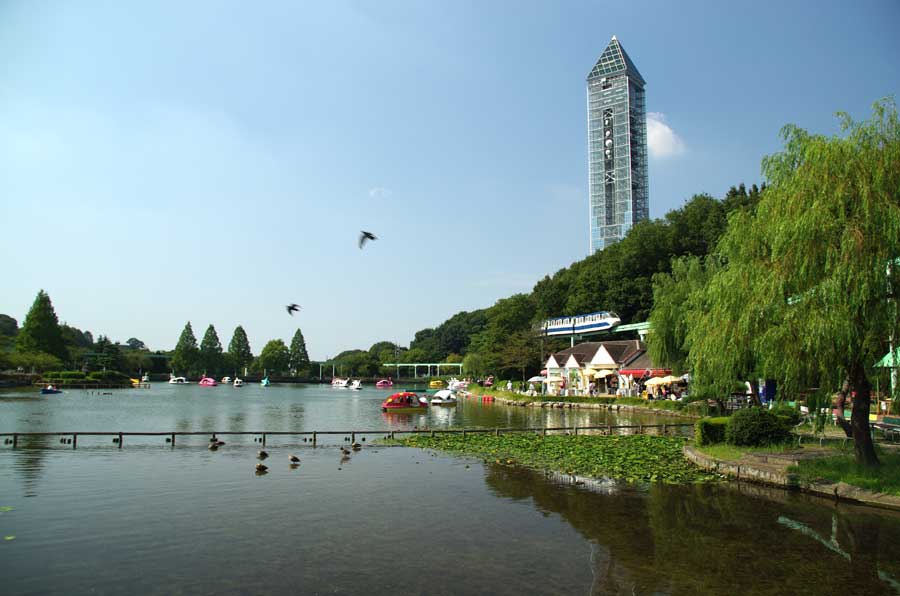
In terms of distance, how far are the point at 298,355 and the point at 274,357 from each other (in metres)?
7.72

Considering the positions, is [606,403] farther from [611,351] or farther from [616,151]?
[616,151]

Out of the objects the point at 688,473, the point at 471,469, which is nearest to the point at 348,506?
the point at 471,469

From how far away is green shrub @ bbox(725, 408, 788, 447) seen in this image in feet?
66.9

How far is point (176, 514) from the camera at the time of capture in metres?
14.4

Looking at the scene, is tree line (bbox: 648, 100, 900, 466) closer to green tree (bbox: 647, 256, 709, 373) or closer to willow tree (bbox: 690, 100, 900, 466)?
willow tree (bbox: 690, 100, 900, 466)

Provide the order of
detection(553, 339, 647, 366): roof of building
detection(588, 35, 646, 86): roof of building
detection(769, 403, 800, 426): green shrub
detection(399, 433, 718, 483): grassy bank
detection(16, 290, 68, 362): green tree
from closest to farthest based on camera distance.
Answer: detection(399, 433, 718, 483): grassy bank < detection(769, 403, 800, 426): green shrub < detection(553, 339, 647, 366): roof of building < detection(16, 290, 68, 362): green tree < detection(588, 35, 646, 86): roof of building

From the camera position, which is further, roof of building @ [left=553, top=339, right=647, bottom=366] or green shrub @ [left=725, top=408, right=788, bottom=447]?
roof of building @ [left=553, top=339, right=647, bottom=366]

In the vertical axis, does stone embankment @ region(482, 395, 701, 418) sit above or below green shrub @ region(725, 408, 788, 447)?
below

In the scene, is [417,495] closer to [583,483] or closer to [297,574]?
[583,483]

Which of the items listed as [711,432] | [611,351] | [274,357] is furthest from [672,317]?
[274,357]

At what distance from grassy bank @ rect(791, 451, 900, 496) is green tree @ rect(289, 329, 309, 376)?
14730cm

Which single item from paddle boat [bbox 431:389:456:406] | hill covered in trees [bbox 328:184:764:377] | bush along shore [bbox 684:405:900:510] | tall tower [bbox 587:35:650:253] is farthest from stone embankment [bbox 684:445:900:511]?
tall tower [bbox 587:35:650:253]

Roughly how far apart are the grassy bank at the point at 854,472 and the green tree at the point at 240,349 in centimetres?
14171

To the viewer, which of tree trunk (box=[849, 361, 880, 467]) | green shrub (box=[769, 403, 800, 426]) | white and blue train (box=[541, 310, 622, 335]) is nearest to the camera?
tree trunk (box=[849, 361, 880, 467])
